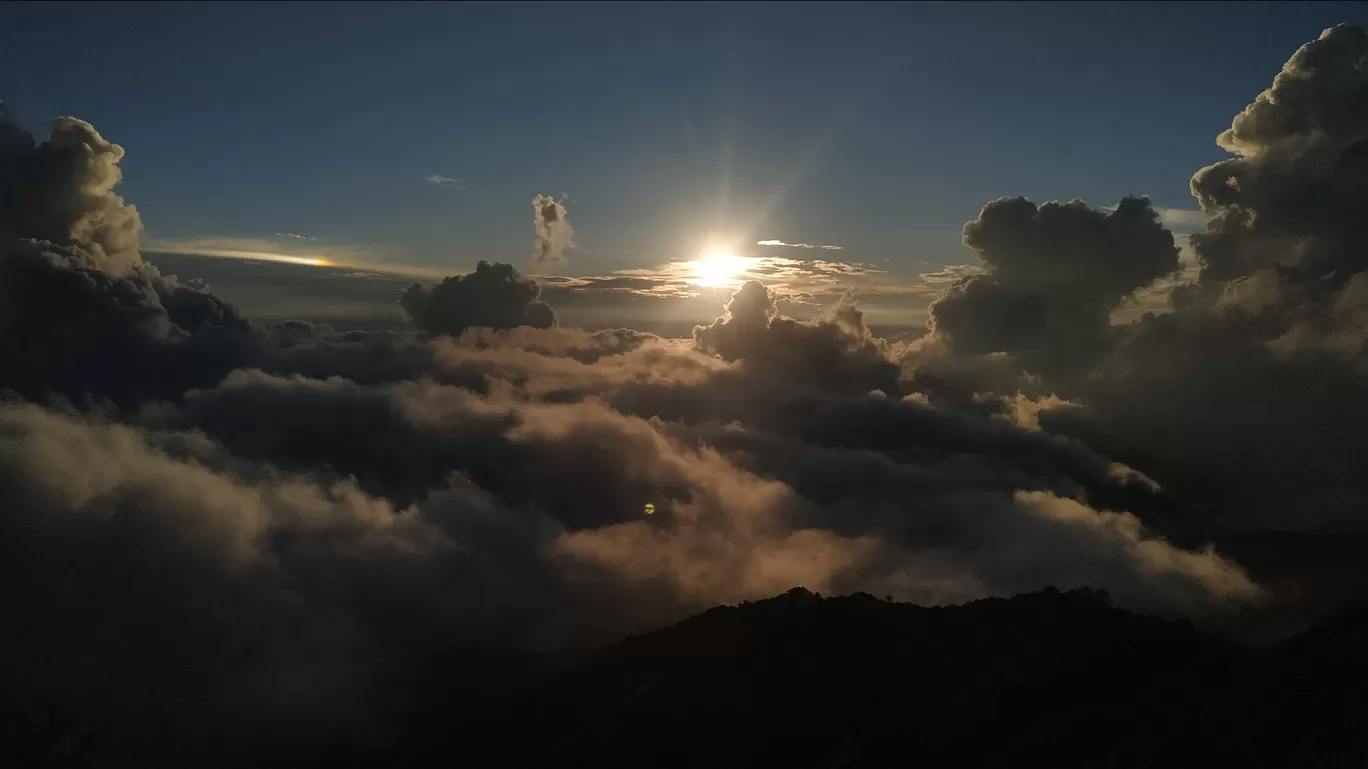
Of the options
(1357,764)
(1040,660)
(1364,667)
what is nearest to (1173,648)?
(1040,660)

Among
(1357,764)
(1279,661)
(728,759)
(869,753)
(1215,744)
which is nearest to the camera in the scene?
(1357,764)

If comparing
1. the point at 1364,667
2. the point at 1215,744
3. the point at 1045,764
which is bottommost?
the point at 1045,764

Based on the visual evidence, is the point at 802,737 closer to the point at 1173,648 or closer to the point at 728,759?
the point at 728,759

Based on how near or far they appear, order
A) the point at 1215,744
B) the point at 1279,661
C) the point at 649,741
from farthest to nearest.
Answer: the point at 649,741 < the point at 1279,661 < the point at 1215,744

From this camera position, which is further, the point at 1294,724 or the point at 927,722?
the point at 927,722

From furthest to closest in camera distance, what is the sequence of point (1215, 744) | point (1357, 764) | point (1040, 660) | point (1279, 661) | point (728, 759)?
point (728, 759)
point (1040, 660)
point (1279, 661)
point (1215, 744)
point (1357, 764)

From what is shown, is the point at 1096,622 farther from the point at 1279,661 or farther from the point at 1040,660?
the point at 1279,661

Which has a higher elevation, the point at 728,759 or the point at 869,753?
the point at 869,753

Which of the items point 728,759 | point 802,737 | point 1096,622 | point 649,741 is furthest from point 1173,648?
point 649,741

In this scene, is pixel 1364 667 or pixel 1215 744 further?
pixel 1364 667
